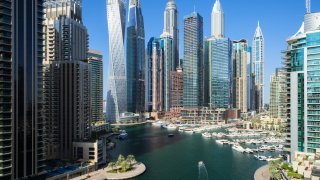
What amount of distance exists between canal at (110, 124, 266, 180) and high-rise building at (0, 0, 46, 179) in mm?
21404

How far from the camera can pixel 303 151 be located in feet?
209

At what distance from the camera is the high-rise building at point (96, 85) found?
509 ft

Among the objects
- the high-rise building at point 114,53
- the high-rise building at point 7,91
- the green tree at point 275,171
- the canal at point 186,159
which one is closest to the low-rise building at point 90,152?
the canal at point 186,159

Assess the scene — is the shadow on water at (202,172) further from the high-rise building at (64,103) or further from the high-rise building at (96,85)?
the high-rise building at (96,85)

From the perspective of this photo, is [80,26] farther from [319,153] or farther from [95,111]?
[319,153]

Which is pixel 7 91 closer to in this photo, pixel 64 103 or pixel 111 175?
pixel 111 175

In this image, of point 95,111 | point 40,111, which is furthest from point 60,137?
point 95,111

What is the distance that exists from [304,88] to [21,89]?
50.6 m

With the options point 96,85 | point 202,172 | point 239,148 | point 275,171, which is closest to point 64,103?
point 202,172

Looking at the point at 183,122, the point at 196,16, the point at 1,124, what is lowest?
the point at 183,122

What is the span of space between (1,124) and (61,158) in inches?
1174

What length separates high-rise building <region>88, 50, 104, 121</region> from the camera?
155000 millimetres

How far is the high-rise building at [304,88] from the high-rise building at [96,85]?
333 ft

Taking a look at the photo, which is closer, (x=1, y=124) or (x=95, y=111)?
(x=1, y=124)
